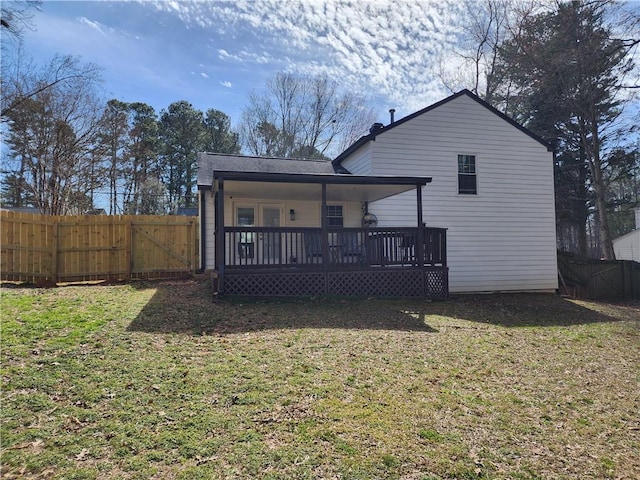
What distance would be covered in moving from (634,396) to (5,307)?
28.5 ft

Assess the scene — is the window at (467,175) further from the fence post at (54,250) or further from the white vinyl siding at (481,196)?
the fence post at (54,250)

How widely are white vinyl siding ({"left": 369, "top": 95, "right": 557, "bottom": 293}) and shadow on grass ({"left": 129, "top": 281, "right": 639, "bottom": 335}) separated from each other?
1.88 meters

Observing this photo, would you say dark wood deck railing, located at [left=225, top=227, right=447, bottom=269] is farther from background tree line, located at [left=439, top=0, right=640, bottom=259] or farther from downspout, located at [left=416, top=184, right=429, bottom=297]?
background tree line, located at [left=439, top=0, right=640, bottom=259]

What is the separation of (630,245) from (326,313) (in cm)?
2752

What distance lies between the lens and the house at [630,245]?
2425 centimetres

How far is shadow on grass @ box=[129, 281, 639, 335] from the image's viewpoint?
237 inches

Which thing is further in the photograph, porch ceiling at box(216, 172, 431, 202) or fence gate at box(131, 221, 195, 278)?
fence gate at box(131, 221, 195, 278)

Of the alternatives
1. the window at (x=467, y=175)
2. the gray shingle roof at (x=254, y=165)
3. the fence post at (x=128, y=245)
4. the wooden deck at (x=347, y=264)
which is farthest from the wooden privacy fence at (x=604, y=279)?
the fence post at (x=128, y=245)

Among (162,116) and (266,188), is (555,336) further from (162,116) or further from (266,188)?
(162,116)

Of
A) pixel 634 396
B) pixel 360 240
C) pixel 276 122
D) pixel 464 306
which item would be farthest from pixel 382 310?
pixel 276 122

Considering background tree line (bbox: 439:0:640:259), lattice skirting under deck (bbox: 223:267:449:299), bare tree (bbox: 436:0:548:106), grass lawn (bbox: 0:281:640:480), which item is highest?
bare tree (bbox: 436:0:548:106)

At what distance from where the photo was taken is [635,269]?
14.3 m

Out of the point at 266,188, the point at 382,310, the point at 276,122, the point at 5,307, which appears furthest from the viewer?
the point at 276,122

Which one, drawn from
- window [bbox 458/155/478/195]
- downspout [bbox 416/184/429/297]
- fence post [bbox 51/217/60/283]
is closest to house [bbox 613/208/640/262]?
window [bbox 458/155/478/195]
